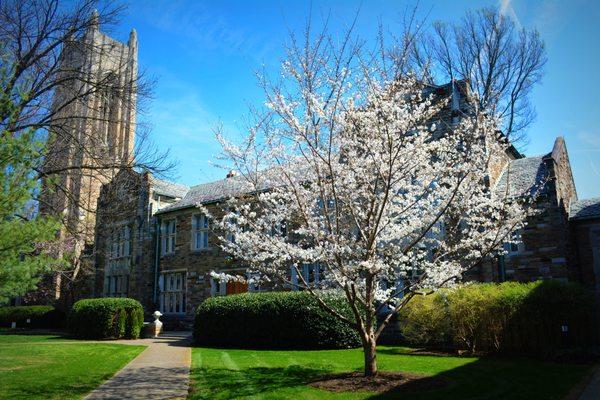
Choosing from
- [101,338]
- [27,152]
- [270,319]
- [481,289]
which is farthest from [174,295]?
[27,152]

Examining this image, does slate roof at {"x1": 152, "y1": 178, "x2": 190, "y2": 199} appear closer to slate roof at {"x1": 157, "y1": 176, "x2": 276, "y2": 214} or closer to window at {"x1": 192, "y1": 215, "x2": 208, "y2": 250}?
slate roof at {"x1": 157, "y1": 176, "x2": 276, "y2": 214}

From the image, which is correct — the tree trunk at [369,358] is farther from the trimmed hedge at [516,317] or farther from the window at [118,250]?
the window at [118,250]

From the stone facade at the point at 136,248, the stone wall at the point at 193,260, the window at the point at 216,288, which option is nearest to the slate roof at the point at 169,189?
the stone facade at the point at 136,248

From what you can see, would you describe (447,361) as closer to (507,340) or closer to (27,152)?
(507,340)

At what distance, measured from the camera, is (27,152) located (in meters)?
7.05

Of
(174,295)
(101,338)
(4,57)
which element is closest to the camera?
(4,57)

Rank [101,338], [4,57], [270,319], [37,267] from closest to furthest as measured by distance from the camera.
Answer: [37,267]
[4,57]
[270,319]
[101,338]

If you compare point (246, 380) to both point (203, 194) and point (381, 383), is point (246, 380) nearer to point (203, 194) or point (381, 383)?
point (381, 383)

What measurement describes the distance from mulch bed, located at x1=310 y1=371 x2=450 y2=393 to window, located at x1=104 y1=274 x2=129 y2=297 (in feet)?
67.2

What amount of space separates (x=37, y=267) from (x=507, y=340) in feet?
33.5

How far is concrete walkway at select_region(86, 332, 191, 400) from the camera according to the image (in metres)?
7.48

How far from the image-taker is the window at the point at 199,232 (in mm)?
22958

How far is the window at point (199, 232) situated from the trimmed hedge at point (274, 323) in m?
7.65

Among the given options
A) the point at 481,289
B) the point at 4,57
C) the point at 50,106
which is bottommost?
the point at 481,289
